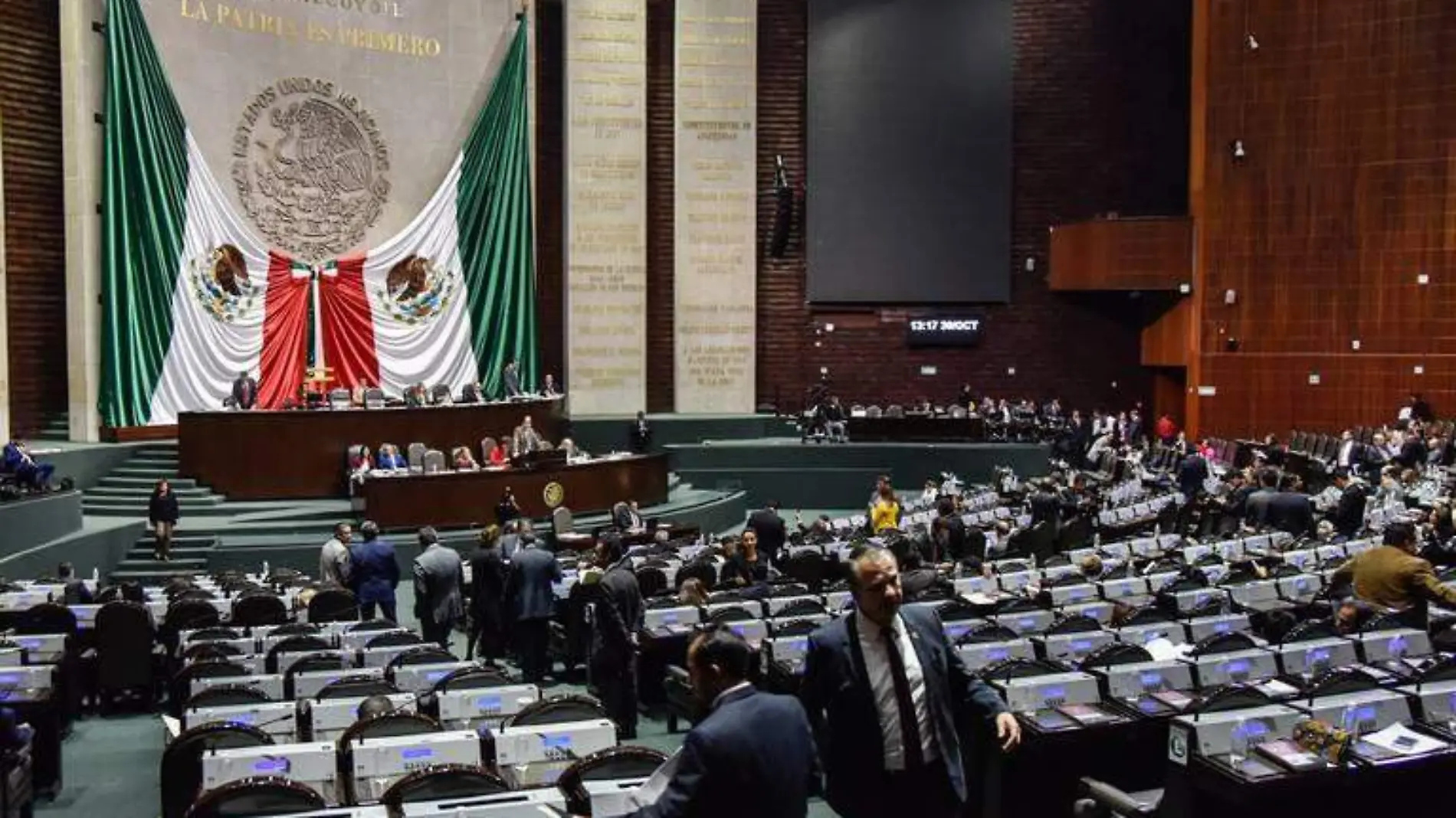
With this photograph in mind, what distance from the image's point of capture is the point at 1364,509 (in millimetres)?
16969

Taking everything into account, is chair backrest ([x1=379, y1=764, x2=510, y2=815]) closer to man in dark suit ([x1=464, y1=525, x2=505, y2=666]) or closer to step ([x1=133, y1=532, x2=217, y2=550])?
man in dark suit ([x1=464, y1=525, x2=505, y2=666])

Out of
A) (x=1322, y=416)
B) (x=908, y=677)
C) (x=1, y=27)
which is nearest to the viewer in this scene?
(x=908, y=677)

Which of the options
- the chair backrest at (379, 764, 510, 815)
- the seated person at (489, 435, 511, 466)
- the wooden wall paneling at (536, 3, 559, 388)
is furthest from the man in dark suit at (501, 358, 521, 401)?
the chair backrest at (379, 764, 510, 815)

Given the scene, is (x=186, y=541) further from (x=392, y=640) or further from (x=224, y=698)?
(x=224, y=698)

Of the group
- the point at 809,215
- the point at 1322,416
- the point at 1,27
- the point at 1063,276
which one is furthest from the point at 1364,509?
the point at 1,27

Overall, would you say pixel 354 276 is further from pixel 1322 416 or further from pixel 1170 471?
pixel 1322 416

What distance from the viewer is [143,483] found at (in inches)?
803

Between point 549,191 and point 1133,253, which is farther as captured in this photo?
point 549,191

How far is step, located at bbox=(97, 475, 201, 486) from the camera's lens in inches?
800

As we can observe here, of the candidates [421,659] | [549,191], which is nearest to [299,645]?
[421,659]

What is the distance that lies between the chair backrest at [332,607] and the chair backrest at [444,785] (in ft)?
21.9

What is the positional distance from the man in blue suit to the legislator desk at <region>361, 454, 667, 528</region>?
5821mm

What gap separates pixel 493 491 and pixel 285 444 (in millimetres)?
3516

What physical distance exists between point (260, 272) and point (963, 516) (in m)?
13.3
